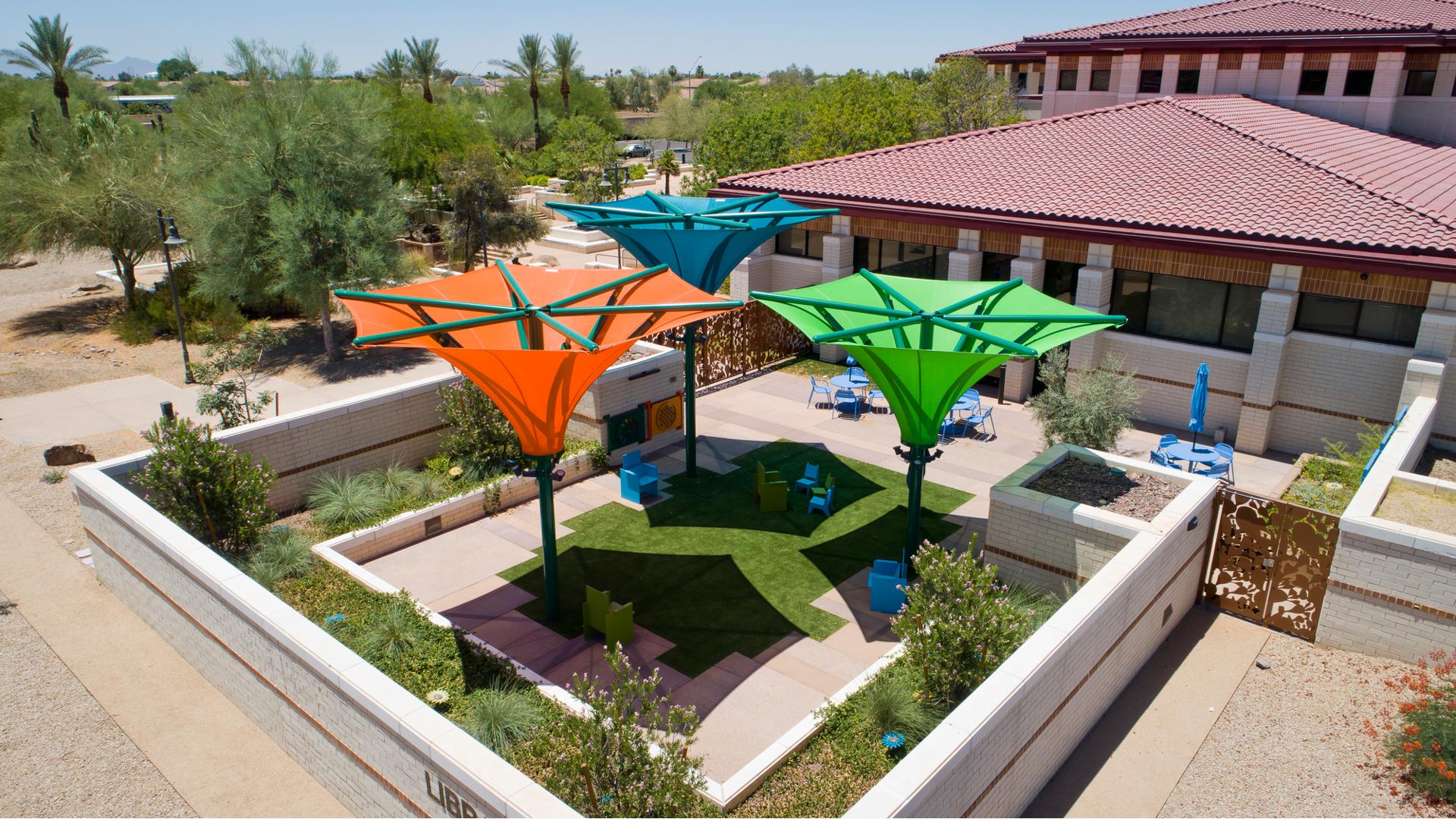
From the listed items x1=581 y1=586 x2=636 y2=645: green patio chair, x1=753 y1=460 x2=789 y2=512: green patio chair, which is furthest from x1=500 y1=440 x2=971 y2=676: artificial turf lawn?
x1=581 y1=586 x2=636 y2=645: green patio chair

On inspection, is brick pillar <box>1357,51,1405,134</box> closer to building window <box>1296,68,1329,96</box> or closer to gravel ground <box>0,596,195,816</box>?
building window <box>1296,68,1329,96</box>

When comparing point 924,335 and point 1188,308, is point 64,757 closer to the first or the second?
point 924,335

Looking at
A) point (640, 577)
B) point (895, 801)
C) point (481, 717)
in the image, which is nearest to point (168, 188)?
point (640, 577)

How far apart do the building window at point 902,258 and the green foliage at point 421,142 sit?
25.3m

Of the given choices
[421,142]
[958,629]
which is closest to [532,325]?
[958,629]

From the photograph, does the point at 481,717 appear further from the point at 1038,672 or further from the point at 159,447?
the point at 159,447

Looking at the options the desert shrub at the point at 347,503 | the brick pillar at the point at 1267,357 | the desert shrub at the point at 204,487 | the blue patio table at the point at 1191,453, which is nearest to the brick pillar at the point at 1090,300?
the brick pillar at the point at 1267,357

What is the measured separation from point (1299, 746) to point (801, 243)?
1789 cm

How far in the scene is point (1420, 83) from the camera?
2598 cm

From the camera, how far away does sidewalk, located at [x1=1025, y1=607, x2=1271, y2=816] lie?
351 inches

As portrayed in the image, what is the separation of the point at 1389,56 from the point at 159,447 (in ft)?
97.3

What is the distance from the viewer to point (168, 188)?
2944 cm

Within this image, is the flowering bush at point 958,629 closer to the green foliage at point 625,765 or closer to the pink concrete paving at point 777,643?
the pink concrete paving at point 777,643

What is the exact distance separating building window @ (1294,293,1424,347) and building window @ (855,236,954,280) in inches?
290
